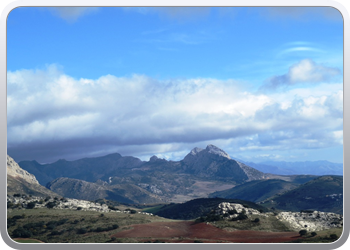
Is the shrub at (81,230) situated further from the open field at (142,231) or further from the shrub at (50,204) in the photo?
the shrub at (50,204)

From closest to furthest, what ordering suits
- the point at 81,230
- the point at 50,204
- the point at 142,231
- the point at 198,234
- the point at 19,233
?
the point at 19,233, the point at 198,234, the point at 142,231, the point at 81,230, the point at 50,204

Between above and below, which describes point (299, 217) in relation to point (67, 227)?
below

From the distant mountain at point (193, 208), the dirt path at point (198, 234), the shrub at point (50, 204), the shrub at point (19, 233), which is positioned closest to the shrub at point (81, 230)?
the dirt path at point (198, 234)

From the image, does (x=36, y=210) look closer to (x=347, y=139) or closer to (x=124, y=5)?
(x=124, y=5)

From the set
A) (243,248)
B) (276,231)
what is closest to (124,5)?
(243,248)

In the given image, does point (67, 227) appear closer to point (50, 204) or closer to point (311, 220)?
point (50, 204)

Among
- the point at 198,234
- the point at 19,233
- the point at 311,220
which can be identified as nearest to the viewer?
the point at 19,233

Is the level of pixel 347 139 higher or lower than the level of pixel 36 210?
higher

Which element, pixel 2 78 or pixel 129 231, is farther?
pixel 129 231

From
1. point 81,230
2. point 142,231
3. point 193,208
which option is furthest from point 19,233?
point 193,208
